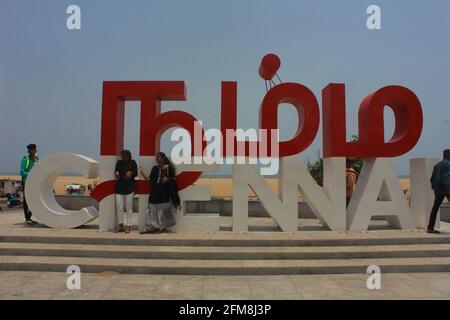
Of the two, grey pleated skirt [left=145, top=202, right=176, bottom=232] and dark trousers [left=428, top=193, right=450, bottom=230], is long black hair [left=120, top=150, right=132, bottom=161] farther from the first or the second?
dark trousers [left=428, top=193, right=450, bottom=230]

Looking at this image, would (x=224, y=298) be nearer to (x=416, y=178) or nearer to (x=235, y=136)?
(x=235, y=136)

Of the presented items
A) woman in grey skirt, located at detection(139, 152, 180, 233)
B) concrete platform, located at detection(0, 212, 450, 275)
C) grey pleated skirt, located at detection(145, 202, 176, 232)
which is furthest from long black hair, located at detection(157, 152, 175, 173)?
concrete platform, located at detection(0, 212, 450, 275)

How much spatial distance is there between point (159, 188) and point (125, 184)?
29.2 inches

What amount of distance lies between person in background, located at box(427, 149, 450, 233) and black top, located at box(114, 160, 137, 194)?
615 centimetres

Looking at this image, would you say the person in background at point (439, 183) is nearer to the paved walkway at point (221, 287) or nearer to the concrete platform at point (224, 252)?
the concrete platform at point (224, 252)

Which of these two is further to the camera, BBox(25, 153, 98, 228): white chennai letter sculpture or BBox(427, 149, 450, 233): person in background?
BBox(25, 153, 98, 228): white chennai letter sculpture

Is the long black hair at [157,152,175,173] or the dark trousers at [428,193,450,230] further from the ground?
the long black hair at [157,152,175,173]

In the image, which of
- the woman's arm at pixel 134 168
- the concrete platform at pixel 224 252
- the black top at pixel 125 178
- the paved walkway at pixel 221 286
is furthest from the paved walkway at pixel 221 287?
the woman's arm at pixel 134 168

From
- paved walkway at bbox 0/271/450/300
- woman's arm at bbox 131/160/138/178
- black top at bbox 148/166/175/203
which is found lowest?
paved walkway at bbox 0/271/450/300

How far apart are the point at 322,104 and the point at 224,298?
5.50m

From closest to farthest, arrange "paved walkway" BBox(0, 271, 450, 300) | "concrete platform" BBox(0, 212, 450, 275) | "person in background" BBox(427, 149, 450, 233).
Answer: "paved walkway" BBox(0, 271, 450, 300), "concrete platform" BBox(0, 212, 450, 275), "person in background" BBox(427, 149, 450, 233)

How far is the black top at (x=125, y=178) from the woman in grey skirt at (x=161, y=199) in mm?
391

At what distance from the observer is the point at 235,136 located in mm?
7977

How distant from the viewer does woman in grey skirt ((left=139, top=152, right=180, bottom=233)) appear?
25.3ft
